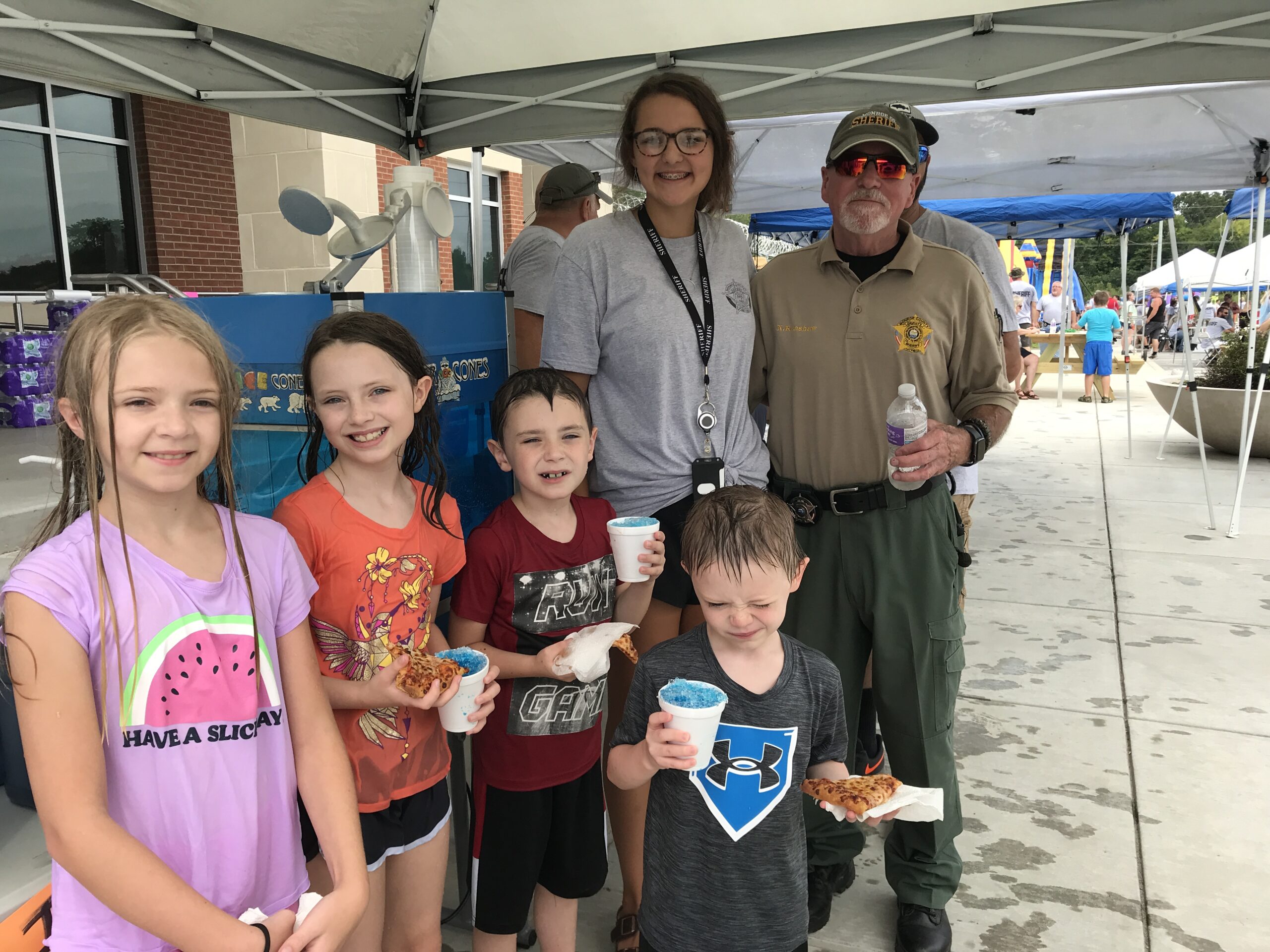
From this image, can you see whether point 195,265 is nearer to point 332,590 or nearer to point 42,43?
point 42,43

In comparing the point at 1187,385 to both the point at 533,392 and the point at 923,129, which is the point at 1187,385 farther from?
the point at 533,392

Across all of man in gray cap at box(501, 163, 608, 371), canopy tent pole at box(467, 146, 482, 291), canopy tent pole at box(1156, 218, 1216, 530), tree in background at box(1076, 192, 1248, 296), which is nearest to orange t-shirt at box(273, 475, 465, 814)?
man in gray cap at box(501, 163, 608, 371)

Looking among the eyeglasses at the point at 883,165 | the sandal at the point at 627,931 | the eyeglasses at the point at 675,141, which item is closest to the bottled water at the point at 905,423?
the eyeglasses at the point at 883,165

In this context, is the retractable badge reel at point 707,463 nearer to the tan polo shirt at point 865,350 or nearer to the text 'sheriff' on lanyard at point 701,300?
the text 'sheriff' on lanyard at point 701,300

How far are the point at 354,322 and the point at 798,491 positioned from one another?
1379 millimetres

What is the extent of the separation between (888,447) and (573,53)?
2.93 m

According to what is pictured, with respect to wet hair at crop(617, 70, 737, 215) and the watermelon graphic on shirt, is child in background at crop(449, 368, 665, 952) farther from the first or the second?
wet hair at crop(617, 70, 737, 215)

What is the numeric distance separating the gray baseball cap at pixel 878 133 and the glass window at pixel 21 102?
1023 centimetres

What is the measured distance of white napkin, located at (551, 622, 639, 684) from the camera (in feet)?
6.35

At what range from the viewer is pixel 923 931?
8.59 feet

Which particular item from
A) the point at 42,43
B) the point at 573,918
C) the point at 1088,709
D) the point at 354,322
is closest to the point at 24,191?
the point at 42,43

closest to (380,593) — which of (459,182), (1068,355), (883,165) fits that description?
(883,165)

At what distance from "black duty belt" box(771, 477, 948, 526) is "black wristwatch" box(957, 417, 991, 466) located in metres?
0.12

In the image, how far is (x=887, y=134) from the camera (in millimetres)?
2518
